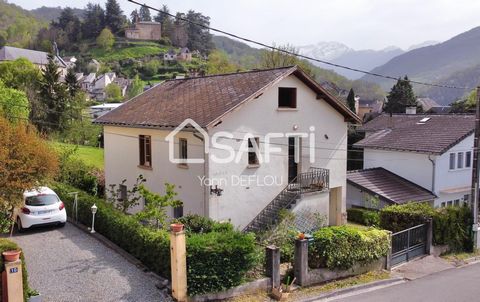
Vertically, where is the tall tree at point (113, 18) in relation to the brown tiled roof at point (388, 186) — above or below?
above

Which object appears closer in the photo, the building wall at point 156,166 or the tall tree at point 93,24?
the building wall at point 156,166

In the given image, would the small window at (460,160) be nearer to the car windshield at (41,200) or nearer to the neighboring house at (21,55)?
the car windshield at (41,200)

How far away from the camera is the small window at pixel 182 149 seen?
18345 millimetres

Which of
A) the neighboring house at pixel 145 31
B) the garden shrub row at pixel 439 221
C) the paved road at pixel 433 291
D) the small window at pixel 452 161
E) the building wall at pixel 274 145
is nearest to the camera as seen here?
the paved road at pixel 433 291

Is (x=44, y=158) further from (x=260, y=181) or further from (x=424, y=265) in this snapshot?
(x=424, y=265)

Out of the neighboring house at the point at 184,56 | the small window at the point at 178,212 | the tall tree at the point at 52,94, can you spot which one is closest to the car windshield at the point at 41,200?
the small window at the point at 178,212

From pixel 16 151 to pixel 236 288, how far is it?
8.14m

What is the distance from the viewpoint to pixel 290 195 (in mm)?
19219

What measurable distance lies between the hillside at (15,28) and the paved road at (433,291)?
157813mm

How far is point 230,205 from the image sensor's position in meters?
17.7

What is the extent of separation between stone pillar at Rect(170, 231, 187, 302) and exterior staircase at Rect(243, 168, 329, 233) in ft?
25.2

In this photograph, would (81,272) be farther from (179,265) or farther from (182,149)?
(182,149)

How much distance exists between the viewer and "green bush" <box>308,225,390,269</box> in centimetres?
1291

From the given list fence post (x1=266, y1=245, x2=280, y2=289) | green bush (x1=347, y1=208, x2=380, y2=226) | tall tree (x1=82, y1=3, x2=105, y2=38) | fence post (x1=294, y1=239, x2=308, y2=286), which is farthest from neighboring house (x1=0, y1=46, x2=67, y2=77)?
fence post (x1=266, y1=245, x2=280, y2=289)
